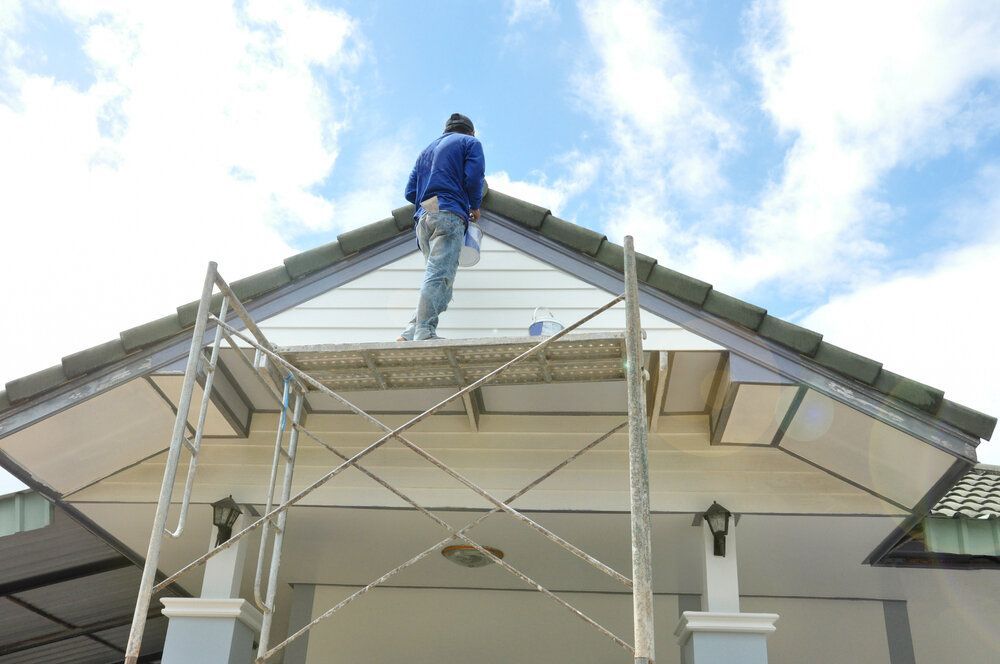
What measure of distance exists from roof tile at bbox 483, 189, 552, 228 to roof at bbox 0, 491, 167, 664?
3806 millimetres

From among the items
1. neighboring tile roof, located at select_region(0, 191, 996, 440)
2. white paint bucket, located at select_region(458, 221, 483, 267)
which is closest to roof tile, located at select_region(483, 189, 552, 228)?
neighboring tile roof, located at select_region(0, 191, 996, 440)

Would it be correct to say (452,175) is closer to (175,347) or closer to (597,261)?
(597,261)

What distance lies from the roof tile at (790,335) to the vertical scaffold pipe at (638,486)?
1311 mm

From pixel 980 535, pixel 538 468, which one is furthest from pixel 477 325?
pixel 980 535

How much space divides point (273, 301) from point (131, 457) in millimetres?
1560

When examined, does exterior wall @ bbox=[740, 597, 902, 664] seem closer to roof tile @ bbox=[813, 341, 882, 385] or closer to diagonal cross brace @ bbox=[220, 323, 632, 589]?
roof tile @ bbox=[813, 341, 882, 385]

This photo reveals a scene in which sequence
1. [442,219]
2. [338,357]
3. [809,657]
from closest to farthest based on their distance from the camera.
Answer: [338,357] < [442,219] < [809,657]

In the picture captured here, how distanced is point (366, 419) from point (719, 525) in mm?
2445

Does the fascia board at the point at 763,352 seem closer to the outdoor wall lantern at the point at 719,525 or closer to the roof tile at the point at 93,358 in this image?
the outdoor wall lantern at the point at 719,525

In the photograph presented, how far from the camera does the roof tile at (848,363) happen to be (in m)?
5.34

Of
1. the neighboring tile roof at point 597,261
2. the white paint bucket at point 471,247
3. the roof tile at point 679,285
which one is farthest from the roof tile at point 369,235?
the roof tile at point 679,285

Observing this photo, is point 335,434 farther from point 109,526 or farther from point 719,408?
point 719,408

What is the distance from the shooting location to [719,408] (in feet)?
19.8

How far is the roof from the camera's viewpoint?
7234 mm
